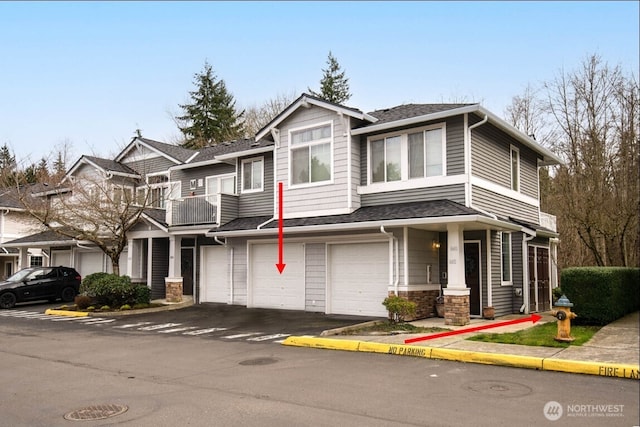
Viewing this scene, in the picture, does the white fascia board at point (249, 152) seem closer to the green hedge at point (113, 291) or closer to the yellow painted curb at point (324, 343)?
the green hedge at point (113, 291)

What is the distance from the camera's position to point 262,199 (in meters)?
20.0

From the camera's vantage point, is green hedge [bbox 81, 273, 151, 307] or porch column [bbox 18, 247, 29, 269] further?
porch column [bbox 18, 247, 29, 269]

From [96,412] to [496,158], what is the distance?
13.9 meters

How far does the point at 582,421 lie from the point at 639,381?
9.39 ft

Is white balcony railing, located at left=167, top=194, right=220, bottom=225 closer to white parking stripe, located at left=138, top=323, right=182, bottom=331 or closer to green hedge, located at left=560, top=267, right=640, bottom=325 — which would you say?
white parking stripe, located at left=138, top=323, right=182, bottom=331

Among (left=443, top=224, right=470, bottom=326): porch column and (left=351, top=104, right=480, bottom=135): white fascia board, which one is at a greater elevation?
(left=351, top=104, right=480, bottom=135): white fascia board

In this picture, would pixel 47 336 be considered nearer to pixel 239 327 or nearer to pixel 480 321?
pixel 239 327

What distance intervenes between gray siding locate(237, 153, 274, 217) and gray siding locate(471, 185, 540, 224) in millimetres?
7512

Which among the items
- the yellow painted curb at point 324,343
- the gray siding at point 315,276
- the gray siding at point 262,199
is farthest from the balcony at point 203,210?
the yellow painted curb at point 324,343

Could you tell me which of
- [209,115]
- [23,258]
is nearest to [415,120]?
[23,258]

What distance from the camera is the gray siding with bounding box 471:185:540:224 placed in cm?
1554

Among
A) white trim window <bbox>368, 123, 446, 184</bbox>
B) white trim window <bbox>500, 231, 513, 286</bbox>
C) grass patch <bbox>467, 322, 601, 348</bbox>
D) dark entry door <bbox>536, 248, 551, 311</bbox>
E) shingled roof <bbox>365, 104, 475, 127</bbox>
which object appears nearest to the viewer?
grass patch <bbox>467, 322, 601, 348</bbox>

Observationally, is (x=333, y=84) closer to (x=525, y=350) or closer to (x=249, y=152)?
(x=249, y=152)

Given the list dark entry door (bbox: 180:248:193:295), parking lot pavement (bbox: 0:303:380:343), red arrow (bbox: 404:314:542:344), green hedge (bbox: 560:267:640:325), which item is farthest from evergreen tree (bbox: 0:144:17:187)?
green hedge (bbox: 560:267:640:325)
